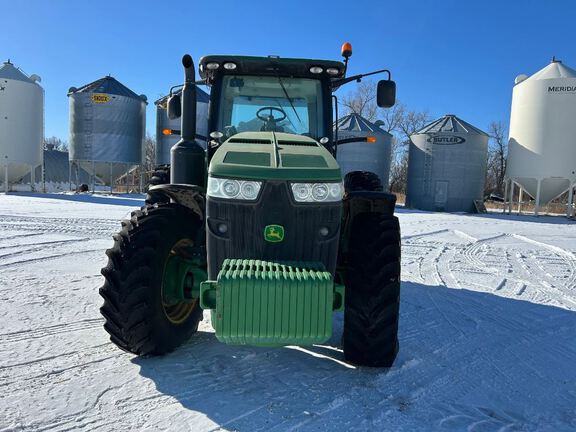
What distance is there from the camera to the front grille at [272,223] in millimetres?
2750

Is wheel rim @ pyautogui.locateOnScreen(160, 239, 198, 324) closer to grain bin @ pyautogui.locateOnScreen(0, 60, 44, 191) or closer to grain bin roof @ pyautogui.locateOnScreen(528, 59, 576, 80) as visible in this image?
grain bin roof @ pyautogui.locateOnScreen(528, 59, 576, 80)

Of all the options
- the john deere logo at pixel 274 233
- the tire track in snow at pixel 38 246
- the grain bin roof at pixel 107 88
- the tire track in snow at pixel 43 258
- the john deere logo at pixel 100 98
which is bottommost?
the tire track in snow at pixel 43 258

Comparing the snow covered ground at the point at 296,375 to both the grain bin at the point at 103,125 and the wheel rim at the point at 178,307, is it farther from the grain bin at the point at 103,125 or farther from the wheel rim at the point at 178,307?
the grain bin at the point at 103,125

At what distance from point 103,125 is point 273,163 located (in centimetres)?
2394

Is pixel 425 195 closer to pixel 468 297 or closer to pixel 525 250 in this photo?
pixel 525 250

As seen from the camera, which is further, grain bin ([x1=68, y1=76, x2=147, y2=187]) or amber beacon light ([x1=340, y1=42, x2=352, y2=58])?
grain bin ([x1=68, y1=76, x2=147, y2=187])

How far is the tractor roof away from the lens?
3.66 m

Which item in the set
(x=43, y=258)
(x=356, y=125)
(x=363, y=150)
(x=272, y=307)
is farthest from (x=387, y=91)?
(x=356, y=125)

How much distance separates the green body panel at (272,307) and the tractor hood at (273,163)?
0.64m

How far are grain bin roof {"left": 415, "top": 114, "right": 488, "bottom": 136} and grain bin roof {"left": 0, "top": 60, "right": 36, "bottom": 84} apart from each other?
2206cm

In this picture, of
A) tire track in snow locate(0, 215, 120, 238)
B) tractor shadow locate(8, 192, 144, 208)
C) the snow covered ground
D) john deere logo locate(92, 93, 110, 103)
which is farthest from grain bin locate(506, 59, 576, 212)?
john deere logo locate(92, 93, 110, 103)

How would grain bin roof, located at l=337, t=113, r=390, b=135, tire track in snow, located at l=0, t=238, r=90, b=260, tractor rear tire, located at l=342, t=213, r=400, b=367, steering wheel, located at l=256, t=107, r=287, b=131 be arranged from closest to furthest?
1. tractor rear tire, located at l=342, t=213, r=400, b=367
2. steering wheel, located at l=256, t=107, r=287, b=131
3. tire track in snow, located at l=0, t=238, r=90, b=260
4. grain bin roof, located at l=337, t=113, r=390, b=135

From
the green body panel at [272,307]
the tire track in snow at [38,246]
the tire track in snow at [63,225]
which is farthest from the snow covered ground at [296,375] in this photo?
the tire track in snow at [63,225]

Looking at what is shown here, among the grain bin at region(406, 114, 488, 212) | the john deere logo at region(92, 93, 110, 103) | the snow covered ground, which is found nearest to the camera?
the snow covered ground
